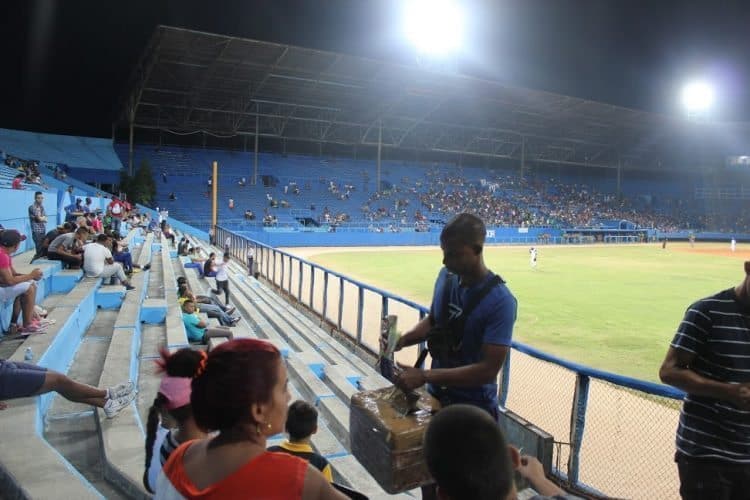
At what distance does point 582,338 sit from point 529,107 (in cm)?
3671

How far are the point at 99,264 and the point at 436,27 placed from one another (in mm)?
31209

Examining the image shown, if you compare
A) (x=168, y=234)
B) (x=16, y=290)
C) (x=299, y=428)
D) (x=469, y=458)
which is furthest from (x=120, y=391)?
(x=168, y=234)

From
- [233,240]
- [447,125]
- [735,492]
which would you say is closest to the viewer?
[735,492]

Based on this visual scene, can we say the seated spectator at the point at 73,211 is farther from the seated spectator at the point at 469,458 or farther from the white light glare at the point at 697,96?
the white light glare at the point at 697,96

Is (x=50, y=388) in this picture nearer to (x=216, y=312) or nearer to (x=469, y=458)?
(x=469, y=458)

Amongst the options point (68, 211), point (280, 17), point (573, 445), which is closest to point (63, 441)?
point (573, 445)

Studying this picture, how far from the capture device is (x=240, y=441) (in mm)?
1395

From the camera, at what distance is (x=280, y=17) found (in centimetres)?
2566

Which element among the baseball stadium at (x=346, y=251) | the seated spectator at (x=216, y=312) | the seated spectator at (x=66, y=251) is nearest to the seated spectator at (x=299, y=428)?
the baseball stadium at (x=346, y=251)

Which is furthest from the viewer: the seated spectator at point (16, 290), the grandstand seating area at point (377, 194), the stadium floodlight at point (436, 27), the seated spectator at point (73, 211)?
the grandstand seating area at point (377, 194)

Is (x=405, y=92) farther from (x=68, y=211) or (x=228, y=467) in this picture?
(x=228, y=467)

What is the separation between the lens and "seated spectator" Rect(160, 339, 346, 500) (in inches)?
51.7

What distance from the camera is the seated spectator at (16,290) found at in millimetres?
5188

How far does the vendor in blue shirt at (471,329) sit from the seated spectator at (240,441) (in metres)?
0.95
